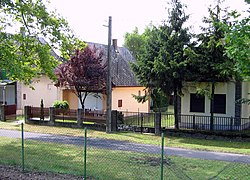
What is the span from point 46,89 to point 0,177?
75.1 ft

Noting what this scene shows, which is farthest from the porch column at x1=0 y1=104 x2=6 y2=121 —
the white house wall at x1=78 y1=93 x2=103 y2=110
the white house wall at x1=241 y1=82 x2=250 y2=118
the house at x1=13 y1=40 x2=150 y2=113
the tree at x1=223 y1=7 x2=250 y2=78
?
the tree at x1=223 y1=7 x2=250 y2=78

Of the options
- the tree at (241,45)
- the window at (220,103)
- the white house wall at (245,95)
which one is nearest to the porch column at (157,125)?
the window at (220,103)

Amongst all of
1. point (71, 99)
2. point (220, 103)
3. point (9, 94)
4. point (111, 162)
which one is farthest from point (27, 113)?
point (111, 162)

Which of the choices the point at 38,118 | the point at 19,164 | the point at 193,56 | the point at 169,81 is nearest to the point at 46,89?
the point at 38,118

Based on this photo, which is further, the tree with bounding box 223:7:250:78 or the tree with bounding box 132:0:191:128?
the tree with bounding box 132:0:191:128

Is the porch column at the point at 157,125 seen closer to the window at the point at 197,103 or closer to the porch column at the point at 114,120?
the porch column at the point at 114,120

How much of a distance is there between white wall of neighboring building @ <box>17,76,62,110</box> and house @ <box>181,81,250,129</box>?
1273 cm

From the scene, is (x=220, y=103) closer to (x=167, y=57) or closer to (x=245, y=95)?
(x=245, y=95)

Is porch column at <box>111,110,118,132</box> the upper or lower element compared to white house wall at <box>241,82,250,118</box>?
lower

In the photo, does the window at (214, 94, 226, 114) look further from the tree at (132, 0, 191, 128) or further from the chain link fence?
the chain link fence

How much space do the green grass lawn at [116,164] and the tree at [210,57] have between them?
7.69 meters

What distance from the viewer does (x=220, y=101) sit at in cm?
2181

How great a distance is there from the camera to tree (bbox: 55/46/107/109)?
24.4 meters

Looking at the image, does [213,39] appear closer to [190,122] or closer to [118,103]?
[190,122]
